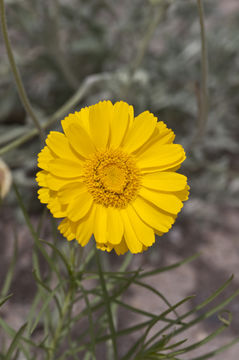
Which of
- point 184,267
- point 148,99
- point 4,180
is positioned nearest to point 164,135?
point 4,180

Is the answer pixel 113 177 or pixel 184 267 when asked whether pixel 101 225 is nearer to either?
pixel 113 177

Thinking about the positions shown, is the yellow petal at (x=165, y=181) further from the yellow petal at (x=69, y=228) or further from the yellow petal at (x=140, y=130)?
the yellow petal at (x=69, y=228)

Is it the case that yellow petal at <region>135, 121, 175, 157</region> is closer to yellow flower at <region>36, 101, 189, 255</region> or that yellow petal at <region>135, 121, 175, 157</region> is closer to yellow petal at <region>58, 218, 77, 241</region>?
yellow flower at <region>36, 101, 189, 255</region>

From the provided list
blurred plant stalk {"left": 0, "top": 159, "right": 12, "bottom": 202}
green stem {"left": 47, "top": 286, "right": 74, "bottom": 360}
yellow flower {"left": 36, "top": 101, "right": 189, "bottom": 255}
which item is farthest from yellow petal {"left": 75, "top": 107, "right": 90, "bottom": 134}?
blurred plant stalk {"left": 0, "top": 159, "right": 12, "bottom": 202}

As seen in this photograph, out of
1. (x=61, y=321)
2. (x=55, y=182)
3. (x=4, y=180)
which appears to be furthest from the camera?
(x=4, y=180)

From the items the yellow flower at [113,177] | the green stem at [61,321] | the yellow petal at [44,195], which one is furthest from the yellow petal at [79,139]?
the green stem at [61,321]

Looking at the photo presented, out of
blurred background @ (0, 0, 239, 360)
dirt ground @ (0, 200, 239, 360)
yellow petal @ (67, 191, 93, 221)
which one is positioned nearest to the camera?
yellow petal @ (67, 191, 93, 221)
